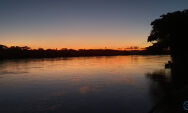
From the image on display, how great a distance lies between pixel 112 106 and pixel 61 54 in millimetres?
189937

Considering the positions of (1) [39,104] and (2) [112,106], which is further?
(1) [39,104]

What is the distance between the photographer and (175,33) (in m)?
26.1

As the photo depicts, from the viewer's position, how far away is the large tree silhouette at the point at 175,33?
25562 millimetres

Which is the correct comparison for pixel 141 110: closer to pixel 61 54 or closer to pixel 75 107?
pixel 75 107

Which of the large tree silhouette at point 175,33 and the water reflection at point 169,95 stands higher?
the large tree silhouette at point 175,33

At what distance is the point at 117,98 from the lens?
1193cm

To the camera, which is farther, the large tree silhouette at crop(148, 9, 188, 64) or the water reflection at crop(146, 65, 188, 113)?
the large tree silhouette at crop(148, 9, 188, 64)

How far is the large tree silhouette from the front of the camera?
25562mm

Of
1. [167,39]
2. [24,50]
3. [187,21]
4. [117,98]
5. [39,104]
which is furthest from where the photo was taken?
[24,50]

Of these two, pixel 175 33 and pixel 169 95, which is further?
pixel 175 33

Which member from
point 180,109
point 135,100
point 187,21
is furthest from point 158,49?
point 180,109

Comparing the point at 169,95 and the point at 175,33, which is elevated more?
the point at 175,33

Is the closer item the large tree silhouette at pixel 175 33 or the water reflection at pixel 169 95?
the water reflection at pixel 169 95

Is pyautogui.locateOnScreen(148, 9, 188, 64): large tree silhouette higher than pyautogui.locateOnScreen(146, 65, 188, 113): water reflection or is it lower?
higher
